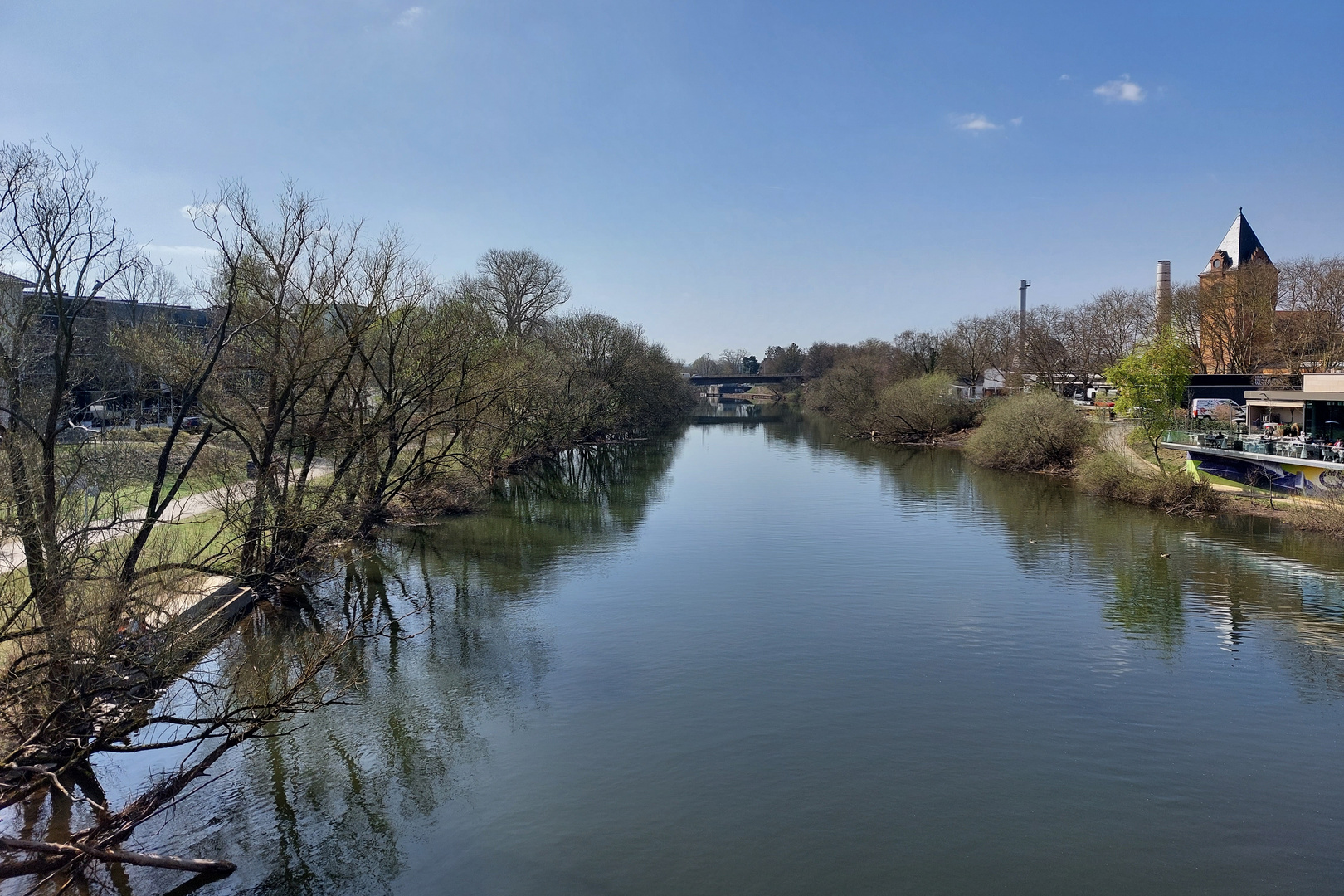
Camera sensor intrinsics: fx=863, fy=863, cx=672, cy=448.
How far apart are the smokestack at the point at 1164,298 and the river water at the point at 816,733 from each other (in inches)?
1342

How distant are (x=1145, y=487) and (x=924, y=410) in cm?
2780

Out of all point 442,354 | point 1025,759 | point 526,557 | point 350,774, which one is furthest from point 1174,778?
point 442,354

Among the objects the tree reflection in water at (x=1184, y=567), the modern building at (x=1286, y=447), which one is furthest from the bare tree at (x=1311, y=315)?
the tree reflection in water at (x=1184, y=567)

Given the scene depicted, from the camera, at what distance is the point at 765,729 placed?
12.9 metres

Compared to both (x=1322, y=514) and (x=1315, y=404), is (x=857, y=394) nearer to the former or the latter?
(x=1315, y=404)

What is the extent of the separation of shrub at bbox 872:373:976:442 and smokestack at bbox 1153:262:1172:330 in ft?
43.2

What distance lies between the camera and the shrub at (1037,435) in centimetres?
4234

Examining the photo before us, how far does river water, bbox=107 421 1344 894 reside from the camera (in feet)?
31.7

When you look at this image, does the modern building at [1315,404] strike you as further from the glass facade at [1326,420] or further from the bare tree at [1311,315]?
the bare tree at [1311,315]

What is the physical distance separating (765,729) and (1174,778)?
5446 millimetres

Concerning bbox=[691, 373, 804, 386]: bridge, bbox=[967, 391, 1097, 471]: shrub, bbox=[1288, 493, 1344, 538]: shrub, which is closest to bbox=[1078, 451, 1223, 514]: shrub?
bbox=[1288, 493, 1344, 538]: shrub

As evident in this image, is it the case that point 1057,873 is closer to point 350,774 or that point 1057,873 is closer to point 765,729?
point 765,729

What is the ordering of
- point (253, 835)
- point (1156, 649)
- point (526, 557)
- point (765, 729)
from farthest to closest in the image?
point (526, 557) → point (1156, 649) → point (765, 729) → point (253, 835)

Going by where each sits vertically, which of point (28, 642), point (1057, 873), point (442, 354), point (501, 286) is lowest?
point (1057, 873)
